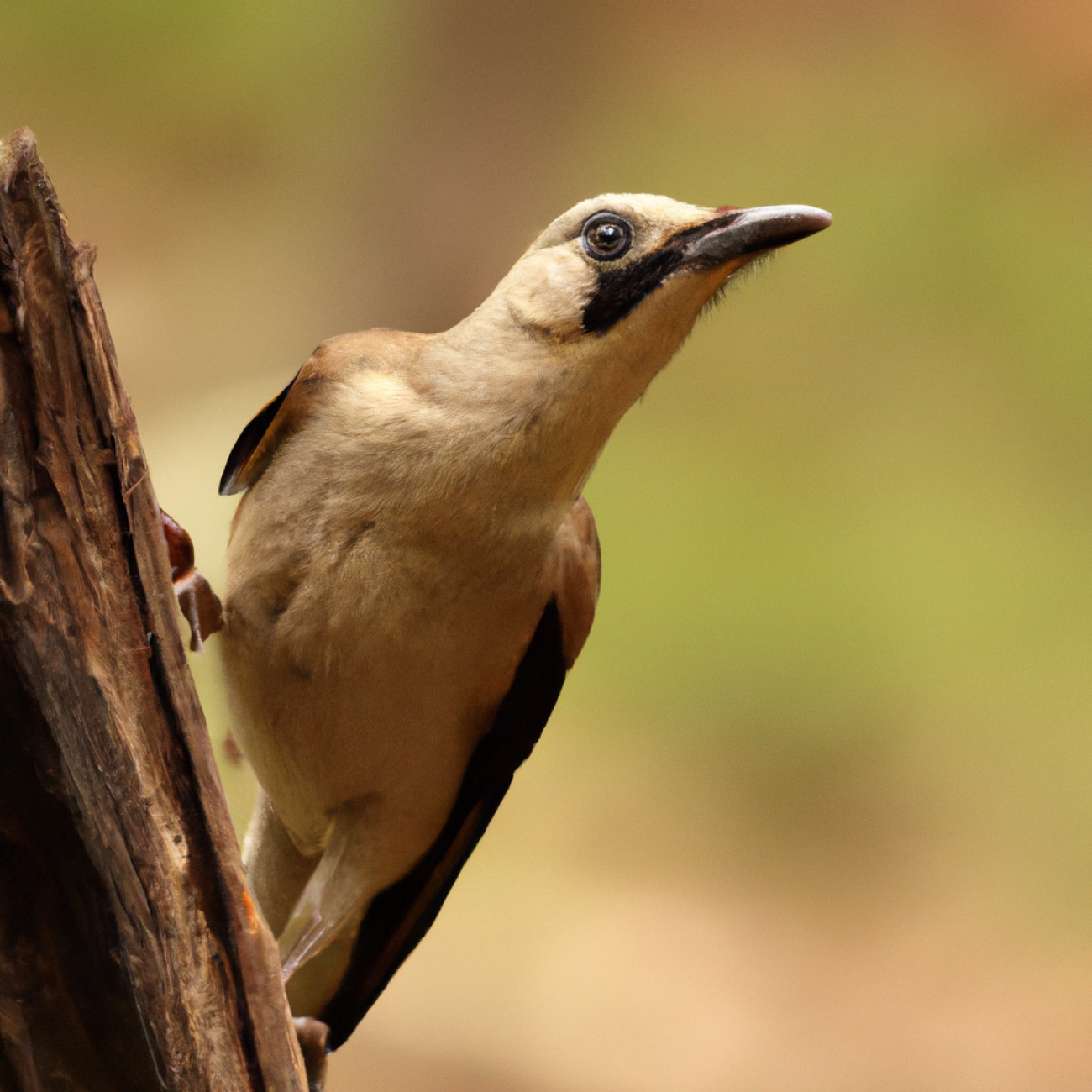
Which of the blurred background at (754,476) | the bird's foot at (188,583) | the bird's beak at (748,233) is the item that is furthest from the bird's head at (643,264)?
the blurred background at (754,476)

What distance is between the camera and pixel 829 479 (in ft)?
12.2

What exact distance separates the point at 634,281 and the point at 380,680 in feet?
2.25

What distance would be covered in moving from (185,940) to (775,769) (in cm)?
283

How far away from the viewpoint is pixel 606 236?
1.75 meters

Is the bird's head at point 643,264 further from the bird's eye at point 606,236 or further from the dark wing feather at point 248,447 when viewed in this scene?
the dark wing feather at point 248,447

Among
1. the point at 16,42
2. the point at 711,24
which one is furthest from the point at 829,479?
the point at 16,42

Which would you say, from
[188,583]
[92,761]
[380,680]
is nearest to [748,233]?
[380,680]

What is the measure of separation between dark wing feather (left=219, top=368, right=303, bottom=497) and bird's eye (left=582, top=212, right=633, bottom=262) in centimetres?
52

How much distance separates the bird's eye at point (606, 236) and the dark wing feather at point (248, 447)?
1.71 ft

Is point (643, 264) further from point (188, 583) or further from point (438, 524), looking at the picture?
point (188, 583)

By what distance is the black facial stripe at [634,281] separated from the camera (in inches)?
65.7

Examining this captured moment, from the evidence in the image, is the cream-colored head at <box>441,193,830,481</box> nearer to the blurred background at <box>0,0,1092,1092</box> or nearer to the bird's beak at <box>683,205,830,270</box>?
the bird's beak at <box>683,205,830,270</box>

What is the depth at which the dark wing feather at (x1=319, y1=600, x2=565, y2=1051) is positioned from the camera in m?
1.98

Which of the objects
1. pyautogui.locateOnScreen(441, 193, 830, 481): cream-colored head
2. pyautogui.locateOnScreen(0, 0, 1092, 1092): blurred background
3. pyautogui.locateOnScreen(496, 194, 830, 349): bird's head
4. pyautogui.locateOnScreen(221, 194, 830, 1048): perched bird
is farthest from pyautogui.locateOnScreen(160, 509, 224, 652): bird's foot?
pyautogui.locateOnScreen(0, 0, 1092, 1092): blurred background
